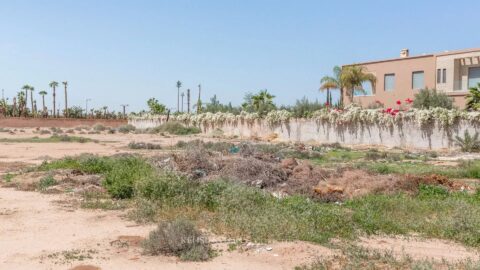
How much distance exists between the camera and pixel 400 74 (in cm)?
4816

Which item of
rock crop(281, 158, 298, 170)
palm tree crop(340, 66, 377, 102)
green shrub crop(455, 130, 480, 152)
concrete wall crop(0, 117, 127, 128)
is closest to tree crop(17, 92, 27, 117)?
concrete wall crop(0, 117, 127, 128)

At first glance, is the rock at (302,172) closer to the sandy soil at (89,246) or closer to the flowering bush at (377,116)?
the sandy soil at (89,246)

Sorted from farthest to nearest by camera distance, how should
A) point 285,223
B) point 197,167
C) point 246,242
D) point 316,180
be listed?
point 197,167 → point 316,180 → point 285,223 → point 246,242

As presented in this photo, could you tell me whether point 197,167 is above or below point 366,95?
below

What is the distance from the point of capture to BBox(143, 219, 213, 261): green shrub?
306 inches

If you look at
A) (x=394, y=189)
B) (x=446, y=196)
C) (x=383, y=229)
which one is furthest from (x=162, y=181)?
(x=446, y=196)

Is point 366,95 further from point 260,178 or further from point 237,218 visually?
point 237,218

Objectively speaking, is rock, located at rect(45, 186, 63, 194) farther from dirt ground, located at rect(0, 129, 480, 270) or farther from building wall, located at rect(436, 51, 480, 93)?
building wall, located at rect(436, 51, 480, 93)

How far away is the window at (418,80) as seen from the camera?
153 feet

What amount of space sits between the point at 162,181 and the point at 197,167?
3745 mm

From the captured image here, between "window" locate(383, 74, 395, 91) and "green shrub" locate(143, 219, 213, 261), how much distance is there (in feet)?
145

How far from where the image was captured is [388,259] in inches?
288

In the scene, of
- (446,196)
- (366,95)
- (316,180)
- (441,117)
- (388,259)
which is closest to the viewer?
(388,259)

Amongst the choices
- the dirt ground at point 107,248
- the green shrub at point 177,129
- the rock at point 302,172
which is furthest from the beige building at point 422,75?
the dirt ground at point 107,248
